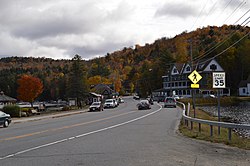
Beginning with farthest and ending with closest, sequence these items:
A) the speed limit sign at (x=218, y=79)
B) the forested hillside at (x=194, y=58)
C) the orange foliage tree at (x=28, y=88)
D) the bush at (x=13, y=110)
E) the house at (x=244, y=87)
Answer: the orange foliage tree at (x=28, y=88), the house at (x=244, y=87), the forested hillside at (x=194, y=58), the bush at (x=13, y=110), the speed limit sign at (x=218, y=79)

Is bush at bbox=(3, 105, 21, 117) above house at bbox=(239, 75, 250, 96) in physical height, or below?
below

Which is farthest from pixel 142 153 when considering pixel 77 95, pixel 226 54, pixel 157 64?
pixel 157 64

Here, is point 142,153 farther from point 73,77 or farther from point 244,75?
point 244,75

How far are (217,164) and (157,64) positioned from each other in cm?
13412

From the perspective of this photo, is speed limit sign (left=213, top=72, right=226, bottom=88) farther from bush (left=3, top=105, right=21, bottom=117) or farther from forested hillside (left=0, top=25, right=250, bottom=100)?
forested hillside (left=0, top=25, right=250, bottom=100)

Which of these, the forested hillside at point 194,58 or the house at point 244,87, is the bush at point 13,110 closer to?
the forested hillside at point 194,58

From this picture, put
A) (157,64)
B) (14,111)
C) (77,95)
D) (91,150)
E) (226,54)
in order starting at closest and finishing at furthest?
(91,150)
(14,111)
(77,95)
(226,54)
(157,64)

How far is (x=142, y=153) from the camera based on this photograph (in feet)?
40.9

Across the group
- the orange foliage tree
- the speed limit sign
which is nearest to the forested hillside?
the orange foliage tree

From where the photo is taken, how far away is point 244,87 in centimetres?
10019

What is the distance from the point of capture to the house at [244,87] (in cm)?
9712

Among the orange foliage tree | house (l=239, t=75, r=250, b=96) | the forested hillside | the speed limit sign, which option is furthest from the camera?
the orange foliage tree

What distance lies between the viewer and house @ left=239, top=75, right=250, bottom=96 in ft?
319

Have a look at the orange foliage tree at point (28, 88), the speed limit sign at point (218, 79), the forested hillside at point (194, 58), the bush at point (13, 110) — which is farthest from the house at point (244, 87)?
the speed limit sign at point (218, 79)
